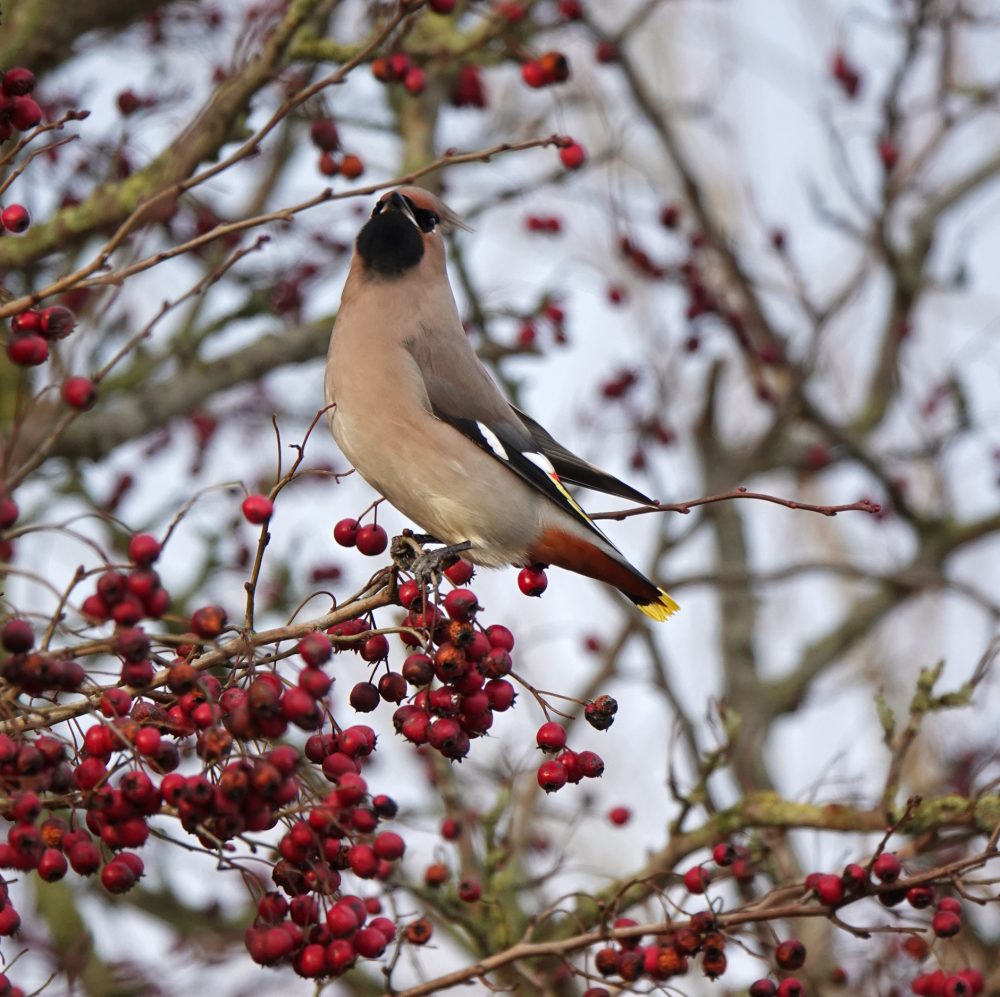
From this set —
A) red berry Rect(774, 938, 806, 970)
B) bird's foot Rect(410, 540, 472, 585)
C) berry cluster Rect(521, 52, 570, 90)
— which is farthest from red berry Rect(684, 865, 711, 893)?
berry cluster Rect(521, 52, 570, 90)

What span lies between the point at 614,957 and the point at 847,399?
579 cm

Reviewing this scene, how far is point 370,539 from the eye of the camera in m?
2.61

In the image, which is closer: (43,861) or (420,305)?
(43,861)

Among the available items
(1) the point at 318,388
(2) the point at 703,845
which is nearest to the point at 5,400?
(1) the point at 318,388

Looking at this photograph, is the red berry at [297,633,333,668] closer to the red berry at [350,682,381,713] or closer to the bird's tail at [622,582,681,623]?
the red berry at [350,682,381,713]

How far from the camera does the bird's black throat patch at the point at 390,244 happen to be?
379 cm

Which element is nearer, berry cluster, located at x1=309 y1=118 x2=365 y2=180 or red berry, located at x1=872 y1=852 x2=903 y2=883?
red berry, located at x1=872 y1=852 x2=903 y2=883

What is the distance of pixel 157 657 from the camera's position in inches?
78.5

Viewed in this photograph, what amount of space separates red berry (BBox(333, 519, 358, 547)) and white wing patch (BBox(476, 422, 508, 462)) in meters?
0.85

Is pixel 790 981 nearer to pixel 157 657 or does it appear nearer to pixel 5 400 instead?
pixel 157 657

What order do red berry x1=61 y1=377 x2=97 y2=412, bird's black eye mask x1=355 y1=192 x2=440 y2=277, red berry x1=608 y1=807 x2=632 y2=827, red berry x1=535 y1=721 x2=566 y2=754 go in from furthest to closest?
red berry x1=608 y1=807 x2=632 y2=827, bird's black eye mask x1=355 y1=192 x2=440 y2=277, red berry x1=535 y1=721 x2=566 y2=754, red berry x1=61 y1=377 x2=97 y2=412

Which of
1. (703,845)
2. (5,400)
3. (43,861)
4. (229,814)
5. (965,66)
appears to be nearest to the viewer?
(229,814)

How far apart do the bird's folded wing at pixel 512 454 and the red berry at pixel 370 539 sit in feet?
2.65

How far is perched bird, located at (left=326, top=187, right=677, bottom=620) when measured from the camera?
10.9ft
